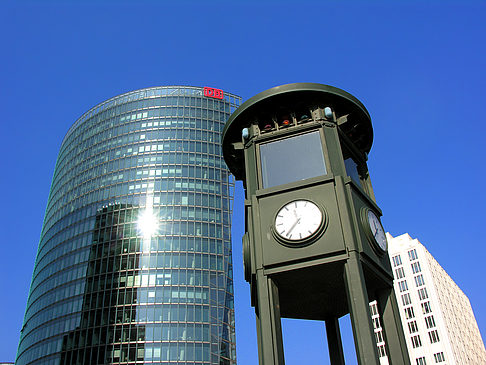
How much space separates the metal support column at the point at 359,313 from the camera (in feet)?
32.0

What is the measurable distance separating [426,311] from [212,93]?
65.7 meters

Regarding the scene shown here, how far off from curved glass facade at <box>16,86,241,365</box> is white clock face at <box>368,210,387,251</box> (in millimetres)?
55646

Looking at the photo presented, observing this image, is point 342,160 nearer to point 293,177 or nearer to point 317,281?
point 293,177

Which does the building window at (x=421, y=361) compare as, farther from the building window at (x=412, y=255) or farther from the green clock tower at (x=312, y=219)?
the green clock tower at (x=312, y=219)

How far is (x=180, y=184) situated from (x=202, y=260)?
48.1 ft

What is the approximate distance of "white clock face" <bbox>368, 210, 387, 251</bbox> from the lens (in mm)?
12312

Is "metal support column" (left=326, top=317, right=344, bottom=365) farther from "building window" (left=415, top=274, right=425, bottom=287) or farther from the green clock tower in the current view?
"building window" (left=415, top=274, right=425, bottom=287)

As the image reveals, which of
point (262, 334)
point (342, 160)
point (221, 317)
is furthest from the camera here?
point (221, 317)

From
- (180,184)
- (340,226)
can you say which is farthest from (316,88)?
(180,184)

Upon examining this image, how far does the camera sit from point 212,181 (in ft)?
258

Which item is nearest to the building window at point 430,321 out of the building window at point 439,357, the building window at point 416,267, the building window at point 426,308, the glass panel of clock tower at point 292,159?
the building window at point 426,308

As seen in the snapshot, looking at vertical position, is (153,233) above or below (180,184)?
below

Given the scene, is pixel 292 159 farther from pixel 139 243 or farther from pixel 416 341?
pixel 416 341

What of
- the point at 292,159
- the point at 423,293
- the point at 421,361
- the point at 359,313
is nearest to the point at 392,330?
the point at 359,313
